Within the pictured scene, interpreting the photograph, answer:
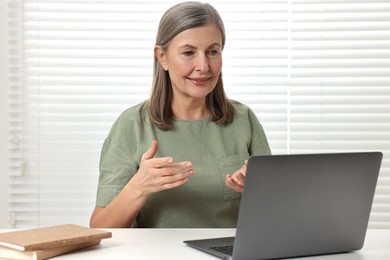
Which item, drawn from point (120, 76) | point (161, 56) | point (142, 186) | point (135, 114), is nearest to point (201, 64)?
point (161, 56)

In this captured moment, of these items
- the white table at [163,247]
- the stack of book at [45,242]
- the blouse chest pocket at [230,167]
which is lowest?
the white table at [163,247]

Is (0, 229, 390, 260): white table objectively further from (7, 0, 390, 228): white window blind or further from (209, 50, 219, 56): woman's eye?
(7, 0, 390, 228): white window blind

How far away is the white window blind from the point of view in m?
3.21

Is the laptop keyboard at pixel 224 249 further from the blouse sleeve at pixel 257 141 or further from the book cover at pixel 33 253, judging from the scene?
the blouse sleeve at pixel 257 141

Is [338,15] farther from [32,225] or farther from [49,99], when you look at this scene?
[32,225]

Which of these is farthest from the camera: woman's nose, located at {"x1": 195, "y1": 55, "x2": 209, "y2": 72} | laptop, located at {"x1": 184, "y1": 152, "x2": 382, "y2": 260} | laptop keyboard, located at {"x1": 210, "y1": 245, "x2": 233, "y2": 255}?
woman's nose, located at {"x1": 195, "y1": 55, "x2": 209, "y2": 72}

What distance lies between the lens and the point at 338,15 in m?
3.25

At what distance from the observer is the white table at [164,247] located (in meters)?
1.59

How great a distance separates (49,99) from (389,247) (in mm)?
1959

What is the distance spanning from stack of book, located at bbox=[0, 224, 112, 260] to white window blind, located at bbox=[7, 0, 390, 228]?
158 cm

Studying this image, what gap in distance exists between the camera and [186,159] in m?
2.33

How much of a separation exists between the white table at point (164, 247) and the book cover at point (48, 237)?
38 mm

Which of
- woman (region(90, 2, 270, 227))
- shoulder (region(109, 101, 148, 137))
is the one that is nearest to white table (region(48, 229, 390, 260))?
woman (region(90, 2, 270, 227))

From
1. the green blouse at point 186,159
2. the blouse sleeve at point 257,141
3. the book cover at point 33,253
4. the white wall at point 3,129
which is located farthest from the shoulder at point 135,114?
the white wall at point 3,129
